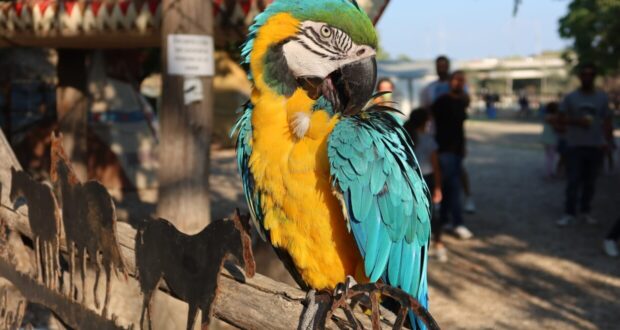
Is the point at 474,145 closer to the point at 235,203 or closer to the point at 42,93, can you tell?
the point at 235,203

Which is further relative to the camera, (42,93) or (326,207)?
(42,93)

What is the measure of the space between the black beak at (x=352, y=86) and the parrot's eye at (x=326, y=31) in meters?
0.10

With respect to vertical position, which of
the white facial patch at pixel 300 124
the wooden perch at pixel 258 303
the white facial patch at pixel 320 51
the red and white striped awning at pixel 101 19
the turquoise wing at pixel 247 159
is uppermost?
the red and white striped awning at pixel 101 19

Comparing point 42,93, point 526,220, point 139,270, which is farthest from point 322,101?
point 42,93

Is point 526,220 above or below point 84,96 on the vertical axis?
below

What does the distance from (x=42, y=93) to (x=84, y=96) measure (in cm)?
218

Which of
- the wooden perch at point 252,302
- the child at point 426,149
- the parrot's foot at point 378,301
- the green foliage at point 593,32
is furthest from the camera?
the green foliage at point 593,32

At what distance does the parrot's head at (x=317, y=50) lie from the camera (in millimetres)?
1632

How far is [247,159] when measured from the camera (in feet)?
5.92

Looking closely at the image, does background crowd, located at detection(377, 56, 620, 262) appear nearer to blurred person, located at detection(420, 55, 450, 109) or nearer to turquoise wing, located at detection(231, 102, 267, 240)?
blurred person, located at detection(420, 55, 450, 109)

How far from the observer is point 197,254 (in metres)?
1.50

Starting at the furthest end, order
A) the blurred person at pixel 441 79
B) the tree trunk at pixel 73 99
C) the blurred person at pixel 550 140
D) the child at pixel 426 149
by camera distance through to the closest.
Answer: the blurred person at pixel 550 140
the tree trunk at pixel 73 99
the blurred person at pixel 441 79
the child at pixel 426 149

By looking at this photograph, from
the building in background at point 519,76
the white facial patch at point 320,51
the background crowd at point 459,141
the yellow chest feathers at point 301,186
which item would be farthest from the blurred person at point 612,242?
the building in background at point 519,76

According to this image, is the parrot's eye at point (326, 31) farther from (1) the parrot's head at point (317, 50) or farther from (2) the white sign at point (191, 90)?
(2) the white sign at point (191, 90)
